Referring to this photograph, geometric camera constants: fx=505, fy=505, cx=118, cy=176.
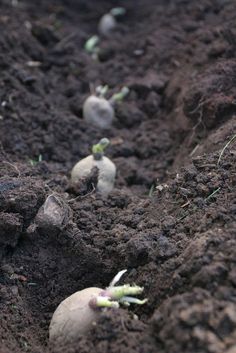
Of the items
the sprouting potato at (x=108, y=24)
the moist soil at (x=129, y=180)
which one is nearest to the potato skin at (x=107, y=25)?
the sprouting potato at (x=108, y=24)

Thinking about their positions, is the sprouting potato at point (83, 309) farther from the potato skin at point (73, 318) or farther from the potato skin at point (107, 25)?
the potato skin at point (107, 25)

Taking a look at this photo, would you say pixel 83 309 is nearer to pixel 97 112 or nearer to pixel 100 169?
pixel 100 169

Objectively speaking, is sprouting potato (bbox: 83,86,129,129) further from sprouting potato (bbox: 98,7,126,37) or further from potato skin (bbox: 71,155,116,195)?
sprouting potato (bbox: 98,7,126,37)

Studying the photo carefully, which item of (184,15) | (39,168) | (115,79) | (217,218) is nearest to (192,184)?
(217,218)

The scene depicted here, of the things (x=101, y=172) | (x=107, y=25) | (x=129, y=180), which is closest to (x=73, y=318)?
(x=101, y=172)

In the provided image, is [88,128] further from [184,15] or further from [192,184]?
[184,15]

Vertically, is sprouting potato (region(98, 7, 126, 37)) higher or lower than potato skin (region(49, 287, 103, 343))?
higher

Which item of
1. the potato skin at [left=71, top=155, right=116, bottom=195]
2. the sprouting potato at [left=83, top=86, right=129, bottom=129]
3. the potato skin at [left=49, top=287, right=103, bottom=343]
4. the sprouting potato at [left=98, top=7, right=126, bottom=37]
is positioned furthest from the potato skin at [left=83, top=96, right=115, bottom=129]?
the potato skin at [left=49, top=287, right=103, bottom=343]
